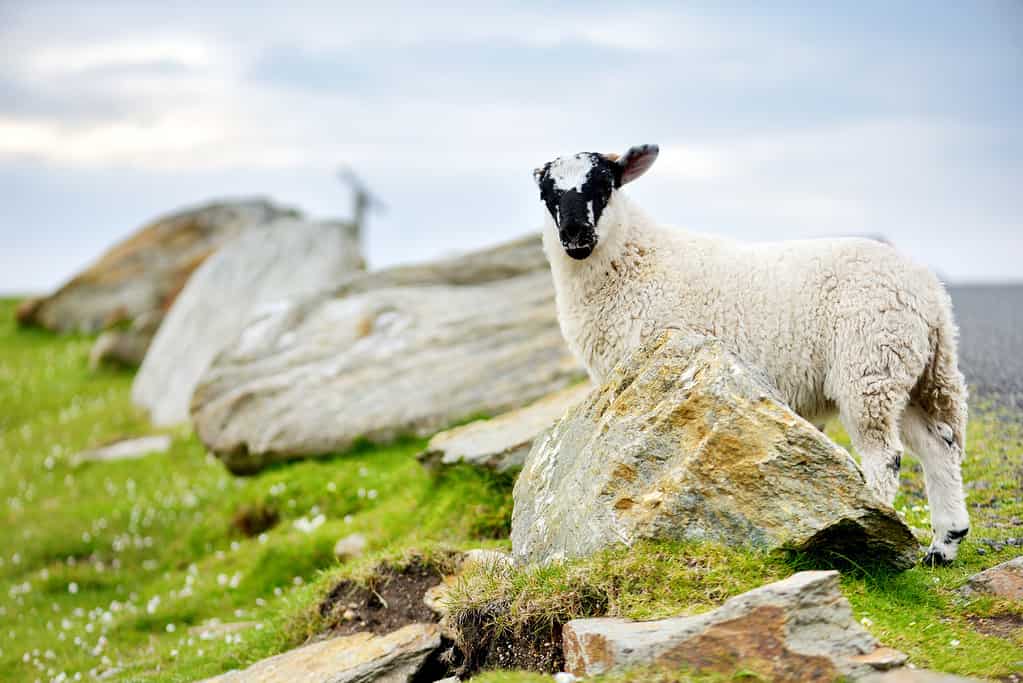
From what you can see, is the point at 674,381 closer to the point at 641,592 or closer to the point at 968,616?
the point at 641,592

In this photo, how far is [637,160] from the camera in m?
10.8

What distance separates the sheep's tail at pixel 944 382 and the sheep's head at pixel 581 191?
3.53 metres

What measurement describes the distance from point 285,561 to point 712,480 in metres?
8.65

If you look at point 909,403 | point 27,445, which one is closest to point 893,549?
point 909,403

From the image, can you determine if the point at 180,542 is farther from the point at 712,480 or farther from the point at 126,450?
the point at 712,480

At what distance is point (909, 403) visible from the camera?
1009 centimetres

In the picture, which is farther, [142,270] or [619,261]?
[142,270]

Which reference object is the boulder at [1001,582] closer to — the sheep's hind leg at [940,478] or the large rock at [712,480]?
the large rock at [712,480]

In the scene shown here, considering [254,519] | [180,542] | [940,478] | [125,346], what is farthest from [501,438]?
[125,346]

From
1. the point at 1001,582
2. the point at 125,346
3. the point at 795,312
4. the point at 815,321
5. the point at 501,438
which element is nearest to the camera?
the point at 1001,582

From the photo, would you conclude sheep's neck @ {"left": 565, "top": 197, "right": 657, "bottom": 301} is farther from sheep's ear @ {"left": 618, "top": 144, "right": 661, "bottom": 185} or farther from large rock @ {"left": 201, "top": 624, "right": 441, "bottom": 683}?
large rock @ {"left": 201, "top": 624, "right": 441, "bottom": 683}

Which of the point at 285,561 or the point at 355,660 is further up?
the point at 355,660

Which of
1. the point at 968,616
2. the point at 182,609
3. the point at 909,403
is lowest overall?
the point at 182,609

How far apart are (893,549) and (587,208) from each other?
4.60m
